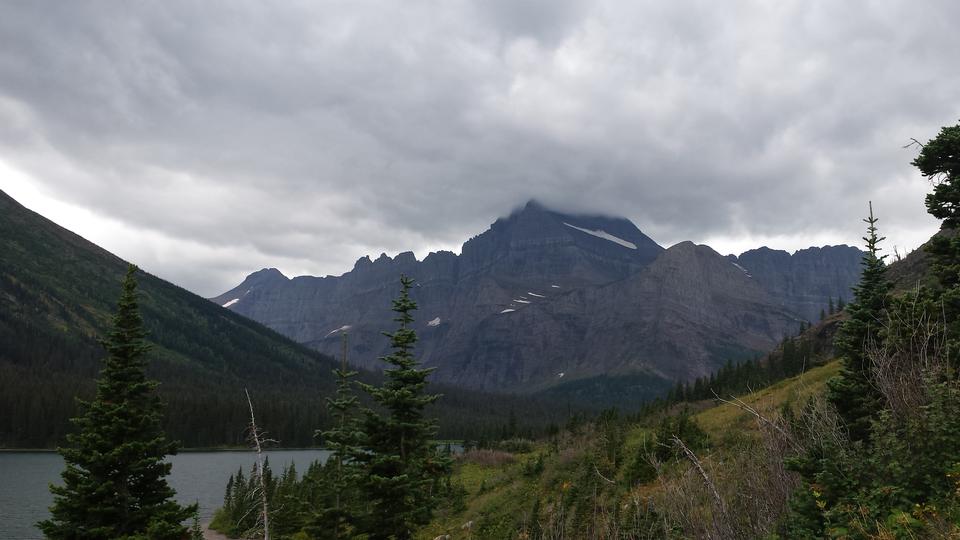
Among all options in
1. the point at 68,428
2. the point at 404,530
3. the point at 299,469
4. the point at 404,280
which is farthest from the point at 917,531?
the point at 68,428

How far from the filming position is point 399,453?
2014cm

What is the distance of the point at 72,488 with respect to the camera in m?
18.5

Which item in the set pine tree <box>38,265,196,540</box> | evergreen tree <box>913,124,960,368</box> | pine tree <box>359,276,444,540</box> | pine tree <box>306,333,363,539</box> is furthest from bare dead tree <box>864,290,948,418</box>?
pine tree <box>38,265,196,540</box>

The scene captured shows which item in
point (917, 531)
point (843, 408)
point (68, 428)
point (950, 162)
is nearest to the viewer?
point (917, 531)

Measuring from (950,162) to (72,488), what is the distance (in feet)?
88.9

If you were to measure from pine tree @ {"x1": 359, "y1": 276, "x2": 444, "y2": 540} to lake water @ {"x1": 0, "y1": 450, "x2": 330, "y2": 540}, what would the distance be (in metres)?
32.4

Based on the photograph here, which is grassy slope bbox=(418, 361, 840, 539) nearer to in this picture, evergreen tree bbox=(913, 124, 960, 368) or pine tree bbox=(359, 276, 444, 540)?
pine tree bbox=(359, 276, 444, 540)

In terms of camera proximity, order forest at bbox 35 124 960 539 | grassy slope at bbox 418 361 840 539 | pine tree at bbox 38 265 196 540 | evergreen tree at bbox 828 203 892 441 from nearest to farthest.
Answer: forest at bbox 35 124 960 539 → evergreen tree at bbox 828 203 892 441 → pine tree at bbox 38 265 196 540 → grassy slope at bbox 418 361 840 539

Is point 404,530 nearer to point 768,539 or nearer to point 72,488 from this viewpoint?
point 72,488

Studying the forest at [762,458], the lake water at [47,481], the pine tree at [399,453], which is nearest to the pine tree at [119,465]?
the forest at [762,458]

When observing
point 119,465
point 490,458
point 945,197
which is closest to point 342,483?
point 119,465

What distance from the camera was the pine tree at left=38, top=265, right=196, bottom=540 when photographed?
60.3 feet

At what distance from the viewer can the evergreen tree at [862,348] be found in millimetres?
11996

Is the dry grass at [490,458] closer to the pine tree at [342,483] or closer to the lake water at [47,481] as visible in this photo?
the lake water at [47,481]
